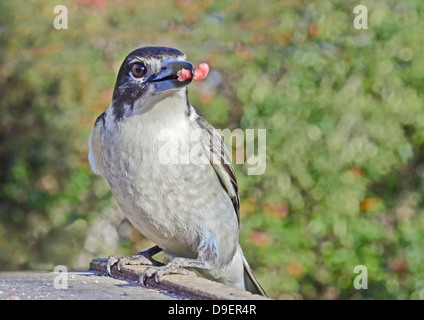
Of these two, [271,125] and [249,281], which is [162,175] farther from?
[271,125]

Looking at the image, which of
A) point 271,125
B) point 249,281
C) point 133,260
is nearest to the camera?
point 133,260

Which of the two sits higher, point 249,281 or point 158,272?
point 158,272

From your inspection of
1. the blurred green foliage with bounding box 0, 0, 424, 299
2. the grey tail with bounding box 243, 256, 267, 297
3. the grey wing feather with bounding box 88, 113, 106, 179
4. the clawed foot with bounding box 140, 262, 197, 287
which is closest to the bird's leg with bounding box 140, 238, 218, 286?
the clawed foot with bounding box 140, 262, 197, 287

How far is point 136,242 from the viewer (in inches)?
252

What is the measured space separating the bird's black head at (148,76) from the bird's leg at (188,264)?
801 millimetres

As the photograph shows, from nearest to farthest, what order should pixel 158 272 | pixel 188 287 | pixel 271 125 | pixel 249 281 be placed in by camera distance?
pixel 188 287 → pixel 158 272 → pixel 249 281 → pixel 271 125

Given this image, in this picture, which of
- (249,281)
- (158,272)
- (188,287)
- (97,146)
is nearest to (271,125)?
(249,281)

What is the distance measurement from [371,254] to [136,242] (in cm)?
190

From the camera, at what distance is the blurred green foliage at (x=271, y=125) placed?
6.06 meters

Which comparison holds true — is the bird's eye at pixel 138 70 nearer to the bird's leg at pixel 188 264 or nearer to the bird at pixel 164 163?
the bird at pixel 164 163

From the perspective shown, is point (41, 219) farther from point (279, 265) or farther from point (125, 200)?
point (125, 200)

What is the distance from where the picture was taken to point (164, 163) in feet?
12.6

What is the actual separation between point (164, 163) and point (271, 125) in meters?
2.36

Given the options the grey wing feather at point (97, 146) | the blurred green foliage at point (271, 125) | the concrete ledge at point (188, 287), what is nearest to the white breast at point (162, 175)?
the grey wing feather at point (97, 146)
